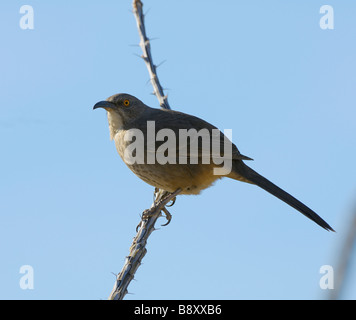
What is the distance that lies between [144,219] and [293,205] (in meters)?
1.55

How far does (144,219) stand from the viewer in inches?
167

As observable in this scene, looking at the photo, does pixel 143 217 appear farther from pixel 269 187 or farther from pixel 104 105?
pixel 104 105

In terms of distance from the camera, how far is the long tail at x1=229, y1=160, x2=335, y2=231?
4.37 meters

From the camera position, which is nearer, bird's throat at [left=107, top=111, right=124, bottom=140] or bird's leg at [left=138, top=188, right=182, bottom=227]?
bird's leg at [left=138, top=188, right=182, bottom=227]

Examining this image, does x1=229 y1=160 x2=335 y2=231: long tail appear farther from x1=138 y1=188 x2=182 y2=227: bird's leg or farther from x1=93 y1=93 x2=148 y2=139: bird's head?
x1=93 y1=93 x2=148 y2=139: bird's head

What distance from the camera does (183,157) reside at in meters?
4.77

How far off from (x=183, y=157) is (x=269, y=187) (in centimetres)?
98

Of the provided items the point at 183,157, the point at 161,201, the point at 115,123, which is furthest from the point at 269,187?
the point at 115,123

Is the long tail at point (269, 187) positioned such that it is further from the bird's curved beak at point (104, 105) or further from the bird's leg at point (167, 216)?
the bird's curved beak at point (104, 105)

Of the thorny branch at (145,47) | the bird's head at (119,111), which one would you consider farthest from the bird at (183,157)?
the thorny branch at (145,47)

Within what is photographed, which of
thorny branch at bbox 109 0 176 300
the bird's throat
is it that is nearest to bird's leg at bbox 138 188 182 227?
thorny branch at bbox 109 0 176 300

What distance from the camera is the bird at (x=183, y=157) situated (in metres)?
4.68
